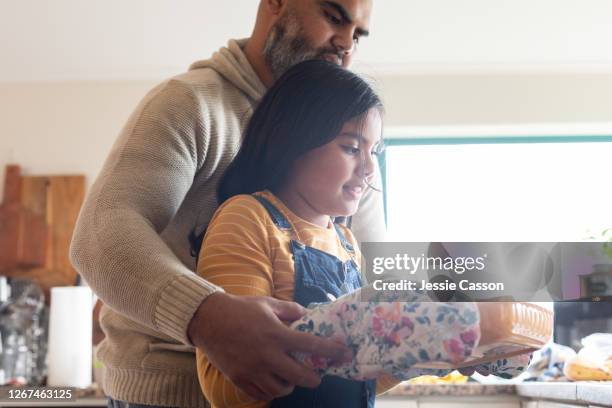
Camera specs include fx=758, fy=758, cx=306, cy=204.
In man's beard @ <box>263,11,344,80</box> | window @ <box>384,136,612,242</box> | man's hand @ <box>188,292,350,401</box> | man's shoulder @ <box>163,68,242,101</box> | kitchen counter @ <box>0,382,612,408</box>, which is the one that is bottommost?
kitchen counter @ <box>0,382,612,408</box>

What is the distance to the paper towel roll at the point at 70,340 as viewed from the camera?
7.57 feet

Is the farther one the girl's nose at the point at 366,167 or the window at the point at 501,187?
the window at the point at 501,187

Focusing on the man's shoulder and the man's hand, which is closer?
the man's hand

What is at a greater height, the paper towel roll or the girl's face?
the girl's face

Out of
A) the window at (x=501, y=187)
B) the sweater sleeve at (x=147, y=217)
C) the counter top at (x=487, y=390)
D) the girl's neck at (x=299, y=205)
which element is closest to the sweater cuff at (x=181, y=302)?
the sweater sleeve at (x=147, y=217)

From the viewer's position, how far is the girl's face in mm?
515

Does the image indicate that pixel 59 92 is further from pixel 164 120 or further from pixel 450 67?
pixel 164 120

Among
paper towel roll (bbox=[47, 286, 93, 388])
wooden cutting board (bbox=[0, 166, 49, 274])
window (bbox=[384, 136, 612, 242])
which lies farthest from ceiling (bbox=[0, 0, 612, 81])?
paper towel roll (bbox=[47, 286, 93, 388])

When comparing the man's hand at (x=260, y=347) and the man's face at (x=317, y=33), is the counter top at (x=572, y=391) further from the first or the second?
the man's hand at (x=260, y=347)

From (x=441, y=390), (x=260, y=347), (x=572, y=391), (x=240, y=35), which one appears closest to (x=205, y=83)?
(x=260, y=347)

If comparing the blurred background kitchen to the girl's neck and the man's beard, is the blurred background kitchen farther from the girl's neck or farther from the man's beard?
the girl's neck

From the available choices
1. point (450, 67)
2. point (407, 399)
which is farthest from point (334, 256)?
point (450, 67)

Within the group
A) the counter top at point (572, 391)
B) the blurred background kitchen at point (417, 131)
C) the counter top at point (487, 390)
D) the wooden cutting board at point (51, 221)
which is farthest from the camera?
the wooden cutting board at point (51, 221)

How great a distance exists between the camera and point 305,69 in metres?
0.57
